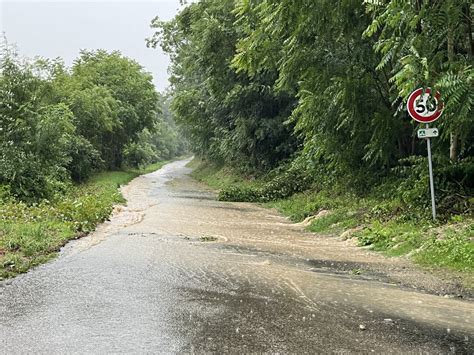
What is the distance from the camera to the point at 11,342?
4.26 metres

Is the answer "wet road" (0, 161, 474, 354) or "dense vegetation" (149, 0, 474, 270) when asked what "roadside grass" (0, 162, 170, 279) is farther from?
"dense vegetation" (149, 0, 474, 270)

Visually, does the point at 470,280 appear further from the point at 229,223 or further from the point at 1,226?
the point at 1,226

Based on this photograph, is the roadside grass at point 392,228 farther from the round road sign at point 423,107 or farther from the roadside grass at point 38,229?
the roadside grass at point 38,229

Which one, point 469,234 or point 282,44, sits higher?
point 282,44

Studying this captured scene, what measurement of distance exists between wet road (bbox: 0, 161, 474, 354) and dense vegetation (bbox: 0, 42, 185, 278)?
147cm

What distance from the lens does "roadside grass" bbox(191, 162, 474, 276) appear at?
757cm

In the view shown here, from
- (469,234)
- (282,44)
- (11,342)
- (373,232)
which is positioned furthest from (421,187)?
(11,342)

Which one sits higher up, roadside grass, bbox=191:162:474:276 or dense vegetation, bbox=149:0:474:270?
dense vegetation, bbox=149:0:474:270

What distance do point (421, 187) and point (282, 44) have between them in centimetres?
659

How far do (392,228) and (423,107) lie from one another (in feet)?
8.38

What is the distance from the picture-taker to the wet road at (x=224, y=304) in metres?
4.31

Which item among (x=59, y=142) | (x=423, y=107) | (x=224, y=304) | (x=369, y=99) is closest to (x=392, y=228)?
(x=423, y=107)

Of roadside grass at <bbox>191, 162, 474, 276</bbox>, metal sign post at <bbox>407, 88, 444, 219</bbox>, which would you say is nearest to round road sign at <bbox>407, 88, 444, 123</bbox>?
metal sign post at <bbox>407, 88, 444, 219</bbox>

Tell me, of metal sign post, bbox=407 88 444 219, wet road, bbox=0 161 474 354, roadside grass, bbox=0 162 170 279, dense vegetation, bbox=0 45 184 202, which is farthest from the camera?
dense vegetation, bbox=0 45 184 202
